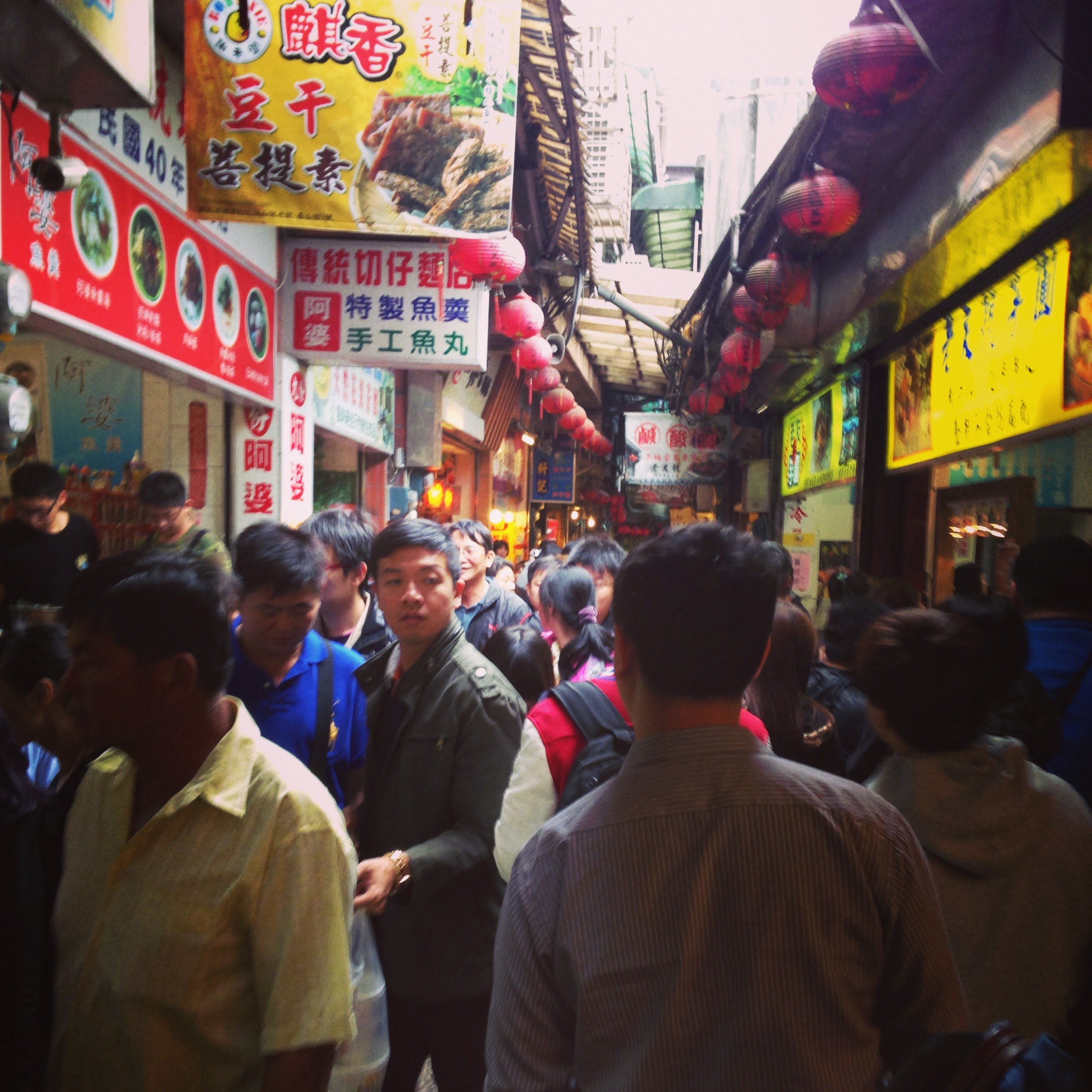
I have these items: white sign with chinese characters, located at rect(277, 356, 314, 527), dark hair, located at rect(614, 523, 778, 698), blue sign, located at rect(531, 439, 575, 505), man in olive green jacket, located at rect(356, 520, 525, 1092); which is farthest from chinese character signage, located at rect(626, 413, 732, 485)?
dark hair, located at rect(614, 523, 778, 698)

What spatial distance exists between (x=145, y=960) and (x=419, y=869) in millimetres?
836

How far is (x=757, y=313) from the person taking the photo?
7.63 m

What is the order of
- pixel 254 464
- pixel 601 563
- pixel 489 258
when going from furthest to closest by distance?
pixel 254 464, pixel 489 258, pixel 601 563

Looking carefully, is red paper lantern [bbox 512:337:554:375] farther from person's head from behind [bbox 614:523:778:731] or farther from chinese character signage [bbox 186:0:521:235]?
person's head from behind [bbox 614:523:778:731]

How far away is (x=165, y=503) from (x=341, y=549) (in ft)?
5.75

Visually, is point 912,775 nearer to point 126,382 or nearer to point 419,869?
point 419,869

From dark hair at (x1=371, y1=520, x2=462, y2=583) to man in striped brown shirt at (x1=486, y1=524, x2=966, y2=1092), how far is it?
5.21 feet

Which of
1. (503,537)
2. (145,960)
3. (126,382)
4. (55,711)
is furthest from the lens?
(503,537)

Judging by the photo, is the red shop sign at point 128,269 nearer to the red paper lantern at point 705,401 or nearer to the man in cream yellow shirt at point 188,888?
the man in cream yellow shirt at point 188,888

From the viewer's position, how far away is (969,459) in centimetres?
654

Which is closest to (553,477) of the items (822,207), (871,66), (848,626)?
(822,207)

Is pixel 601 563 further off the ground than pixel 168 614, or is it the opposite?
pixel 168 614

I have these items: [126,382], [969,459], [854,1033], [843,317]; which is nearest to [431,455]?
[126,382]

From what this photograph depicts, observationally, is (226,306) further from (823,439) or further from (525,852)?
(823,439)
